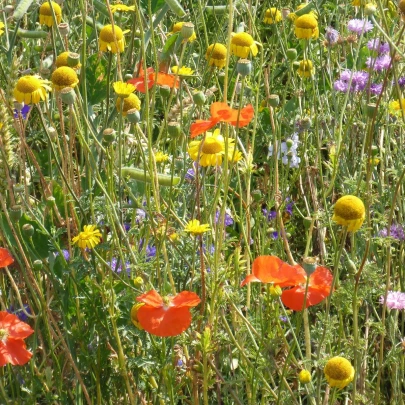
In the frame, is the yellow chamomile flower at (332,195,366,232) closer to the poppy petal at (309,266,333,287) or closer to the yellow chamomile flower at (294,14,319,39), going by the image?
the poppy petal at (309,266,333,287)

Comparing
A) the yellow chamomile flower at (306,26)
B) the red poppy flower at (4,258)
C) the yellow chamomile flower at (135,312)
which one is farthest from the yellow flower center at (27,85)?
the yellow chamomile flower at (306,26)

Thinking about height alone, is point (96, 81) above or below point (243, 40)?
below

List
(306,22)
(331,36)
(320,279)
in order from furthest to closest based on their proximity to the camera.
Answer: (331,36) < (306,22) < (320,279)

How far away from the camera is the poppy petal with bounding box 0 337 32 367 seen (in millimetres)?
1104

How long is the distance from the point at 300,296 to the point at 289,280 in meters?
0.03

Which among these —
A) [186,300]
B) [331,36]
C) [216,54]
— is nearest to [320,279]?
[186,300]

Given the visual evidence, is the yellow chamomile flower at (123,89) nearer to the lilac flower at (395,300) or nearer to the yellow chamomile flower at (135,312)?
the yellow chamomile flower at (135,312)

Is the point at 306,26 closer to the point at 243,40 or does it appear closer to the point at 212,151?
the point at 243,40

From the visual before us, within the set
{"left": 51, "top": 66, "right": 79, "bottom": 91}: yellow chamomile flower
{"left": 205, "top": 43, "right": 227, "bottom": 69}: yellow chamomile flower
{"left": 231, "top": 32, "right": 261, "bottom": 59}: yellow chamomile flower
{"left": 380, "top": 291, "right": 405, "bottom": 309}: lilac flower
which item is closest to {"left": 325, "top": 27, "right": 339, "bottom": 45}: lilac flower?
{"left": 205, "top": 43, "right": 227, "bottom": 69}: yellow chamomile flower

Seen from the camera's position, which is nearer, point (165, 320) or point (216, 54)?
point (165, 320)

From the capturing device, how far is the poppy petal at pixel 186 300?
1.02 metres

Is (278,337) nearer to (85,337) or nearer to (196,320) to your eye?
(196,320)

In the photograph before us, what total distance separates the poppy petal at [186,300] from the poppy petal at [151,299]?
16 mm

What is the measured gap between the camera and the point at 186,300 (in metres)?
1.04
